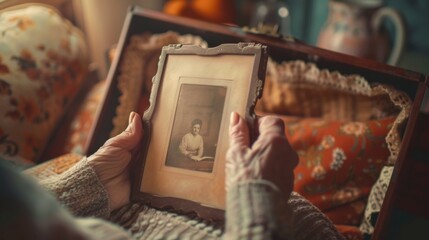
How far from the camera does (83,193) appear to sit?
1.74 feet

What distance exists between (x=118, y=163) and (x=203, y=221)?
148 millimetres

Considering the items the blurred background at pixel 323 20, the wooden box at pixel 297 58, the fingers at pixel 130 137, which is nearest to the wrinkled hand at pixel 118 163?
the fingers at pixel 130 137

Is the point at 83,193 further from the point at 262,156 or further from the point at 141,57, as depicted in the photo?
the point at 141,57

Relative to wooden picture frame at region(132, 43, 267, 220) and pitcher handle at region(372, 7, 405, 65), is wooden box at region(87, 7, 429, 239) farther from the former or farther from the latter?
pitcher handle at region(372, 7, 405, 65)

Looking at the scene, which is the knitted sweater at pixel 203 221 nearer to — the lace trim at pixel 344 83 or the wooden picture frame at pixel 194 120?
the wooden picture frame at pixel 194 120

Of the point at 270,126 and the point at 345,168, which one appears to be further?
the point at 345,168

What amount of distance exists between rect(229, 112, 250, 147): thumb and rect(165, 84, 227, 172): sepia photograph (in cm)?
2

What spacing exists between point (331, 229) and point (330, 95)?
370mm

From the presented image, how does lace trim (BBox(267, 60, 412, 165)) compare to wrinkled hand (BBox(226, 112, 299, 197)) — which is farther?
lace trim (BBox(267, 60, 412, 165))

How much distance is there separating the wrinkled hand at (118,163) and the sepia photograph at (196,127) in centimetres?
6

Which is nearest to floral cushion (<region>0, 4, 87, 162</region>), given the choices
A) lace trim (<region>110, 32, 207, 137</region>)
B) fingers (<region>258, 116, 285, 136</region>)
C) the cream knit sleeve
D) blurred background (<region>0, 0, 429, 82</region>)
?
blurred background (<region>0, 0, 429, 82</region>)

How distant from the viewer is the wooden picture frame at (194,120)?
502 mm

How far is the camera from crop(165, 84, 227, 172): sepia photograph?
0.51 meters

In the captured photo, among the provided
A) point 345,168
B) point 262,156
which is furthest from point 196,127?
point 345,168
